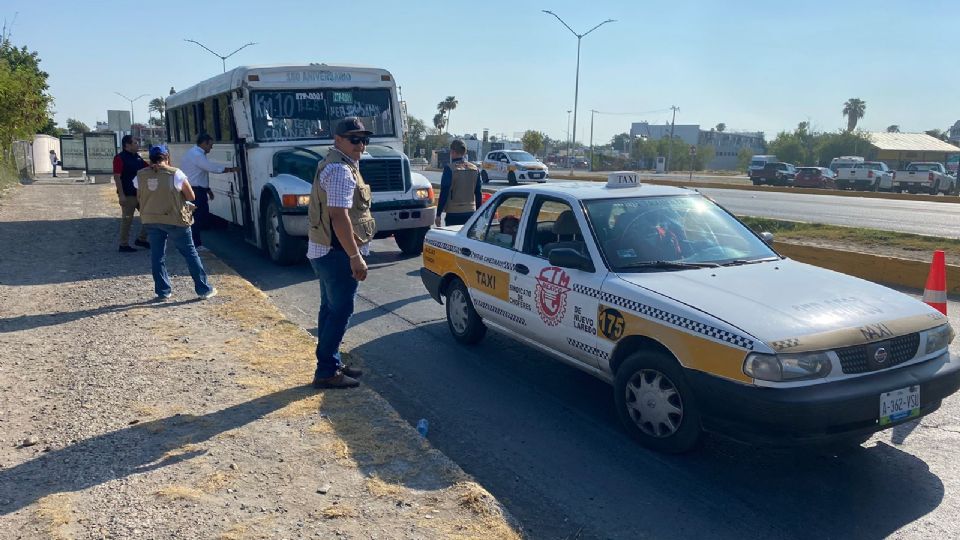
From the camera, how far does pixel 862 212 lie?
22125mm

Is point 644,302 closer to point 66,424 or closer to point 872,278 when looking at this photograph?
point 66,424

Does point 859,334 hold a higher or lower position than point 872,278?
higher

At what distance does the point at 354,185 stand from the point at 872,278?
834 centimetres

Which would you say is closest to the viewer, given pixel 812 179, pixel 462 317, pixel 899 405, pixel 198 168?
pixel 899 405

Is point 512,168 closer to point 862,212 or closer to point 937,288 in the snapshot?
point 862,212

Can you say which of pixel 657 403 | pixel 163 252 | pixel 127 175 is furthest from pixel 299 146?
pixel 657 403

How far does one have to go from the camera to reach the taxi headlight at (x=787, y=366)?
3.76m

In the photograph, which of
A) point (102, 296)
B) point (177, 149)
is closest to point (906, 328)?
point (102, 296)

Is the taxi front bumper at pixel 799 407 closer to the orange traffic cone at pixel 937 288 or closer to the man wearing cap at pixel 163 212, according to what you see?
the orange traffic cone at pixel 937 288

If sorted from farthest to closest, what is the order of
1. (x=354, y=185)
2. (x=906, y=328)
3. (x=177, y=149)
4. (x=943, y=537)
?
(x=177, y=149) → (x=354, y=185) → (x=906, y=328) → (x=943, y=537)

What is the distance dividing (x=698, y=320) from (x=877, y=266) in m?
7.59

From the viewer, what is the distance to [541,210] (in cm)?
579

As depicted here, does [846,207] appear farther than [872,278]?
Yes

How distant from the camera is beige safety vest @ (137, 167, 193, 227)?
7844 mm
